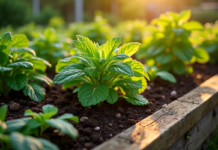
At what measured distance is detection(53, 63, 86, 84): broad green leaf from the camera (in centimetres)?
165

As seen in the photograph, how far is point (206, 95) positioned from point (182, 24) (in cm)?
114

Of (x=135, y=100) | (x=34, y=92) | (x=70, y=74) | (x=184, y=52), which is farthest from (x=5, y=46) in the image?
(x=184, y=52)

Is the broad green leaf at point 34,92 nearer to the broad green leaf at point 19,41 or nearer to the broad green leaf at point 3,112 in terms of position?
the broad green leaf at point 19,41

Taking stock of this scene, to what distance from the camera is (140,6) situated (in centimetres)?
2958

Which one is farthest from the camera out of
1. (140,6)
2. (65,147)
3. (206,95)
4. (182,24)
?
(140,6)

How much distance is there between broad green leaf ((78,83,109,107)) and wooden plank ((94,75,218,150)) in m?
0.32

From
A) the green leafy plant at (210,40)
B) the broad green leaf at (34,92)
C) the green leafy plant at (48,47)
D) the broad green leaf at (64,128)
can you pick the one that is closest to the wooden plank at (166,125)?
the broad green leaf at (64,128)

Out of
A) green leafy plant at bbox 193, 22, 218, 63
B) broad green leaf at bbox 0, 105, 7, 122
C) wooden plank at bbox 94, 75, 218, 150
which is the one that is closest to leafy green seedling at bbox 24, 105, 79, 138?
broad green leaf at bbox 0, 105, 7, 122

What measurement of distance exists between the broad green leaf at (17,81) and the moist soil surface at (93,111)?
0.43 ft

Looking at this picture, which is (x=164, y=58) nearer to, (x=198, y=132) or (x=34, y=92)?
(x=198, y=132)

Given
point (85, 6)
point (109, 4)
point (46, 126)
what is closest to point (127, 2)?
point (109, 4)

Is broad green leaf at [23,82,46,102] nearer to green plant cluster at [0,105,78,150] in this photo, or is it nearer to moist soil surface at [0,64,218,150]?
moist soil surface at [0,64,218,150]

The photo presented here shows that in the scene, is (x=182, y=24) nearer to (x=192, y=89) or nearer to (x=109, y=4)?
(x=192, y=89)

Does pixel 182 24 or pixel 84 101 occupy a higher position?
pixel 182 24
